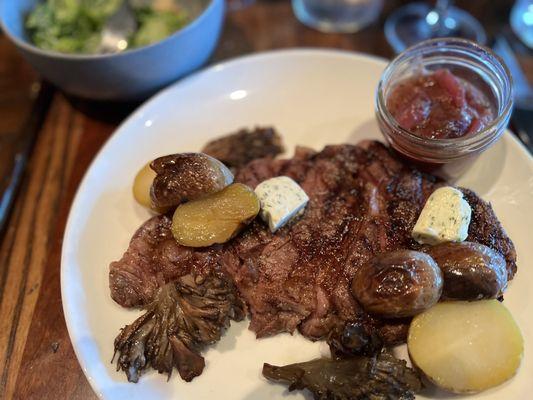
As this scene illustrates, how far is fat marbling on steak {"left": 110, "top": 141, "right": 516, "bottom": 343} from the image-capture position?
2410 mm

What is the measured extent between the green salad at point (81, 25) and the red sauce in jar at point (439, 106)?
1962mm

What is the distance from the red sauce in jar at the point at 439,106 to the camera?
8.82 ft

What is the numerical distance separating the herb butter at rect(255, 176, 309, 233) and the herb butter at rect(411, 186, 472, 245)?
0.63 m

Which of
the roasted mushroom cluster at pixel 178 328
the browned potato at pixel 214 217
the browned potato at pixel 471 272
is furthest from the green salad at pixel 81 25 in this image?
the browned potato at pixel 471 272

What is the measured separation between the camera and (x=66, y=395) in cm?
254

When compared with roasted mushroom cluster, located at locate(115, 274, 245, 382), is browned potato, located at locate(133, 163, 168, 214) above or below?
above

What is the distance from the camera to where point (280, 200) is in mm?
2570

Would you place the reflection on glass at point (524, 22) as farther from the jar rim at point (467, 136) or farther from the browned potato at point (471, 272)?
the browned potato at point (471, 272)

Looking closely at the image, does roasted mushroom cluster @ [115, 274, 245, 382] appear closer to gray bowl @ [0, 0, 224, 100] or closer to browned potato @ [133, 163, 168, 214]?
browned potato @ [133, 163, 168, 214]

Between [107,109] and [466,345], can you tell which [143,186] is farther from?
[466,345]

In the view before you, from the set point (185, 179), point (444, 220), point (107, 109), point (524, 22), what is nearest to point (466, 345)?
point (444, 220)

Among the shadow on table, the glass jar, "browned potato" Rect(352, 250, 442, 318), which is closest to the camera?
"browned potato" Rect(352, 250, 442, 318)

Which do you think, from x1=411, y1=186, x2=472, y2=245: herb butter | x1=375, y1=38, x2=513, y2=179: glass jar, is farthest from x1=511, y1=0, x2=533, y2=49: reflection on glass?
x1=411, y1=186, x2=472, y2=245: herb butter

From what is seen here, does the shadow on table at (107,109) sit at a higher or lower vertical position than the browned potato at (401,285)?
lower
